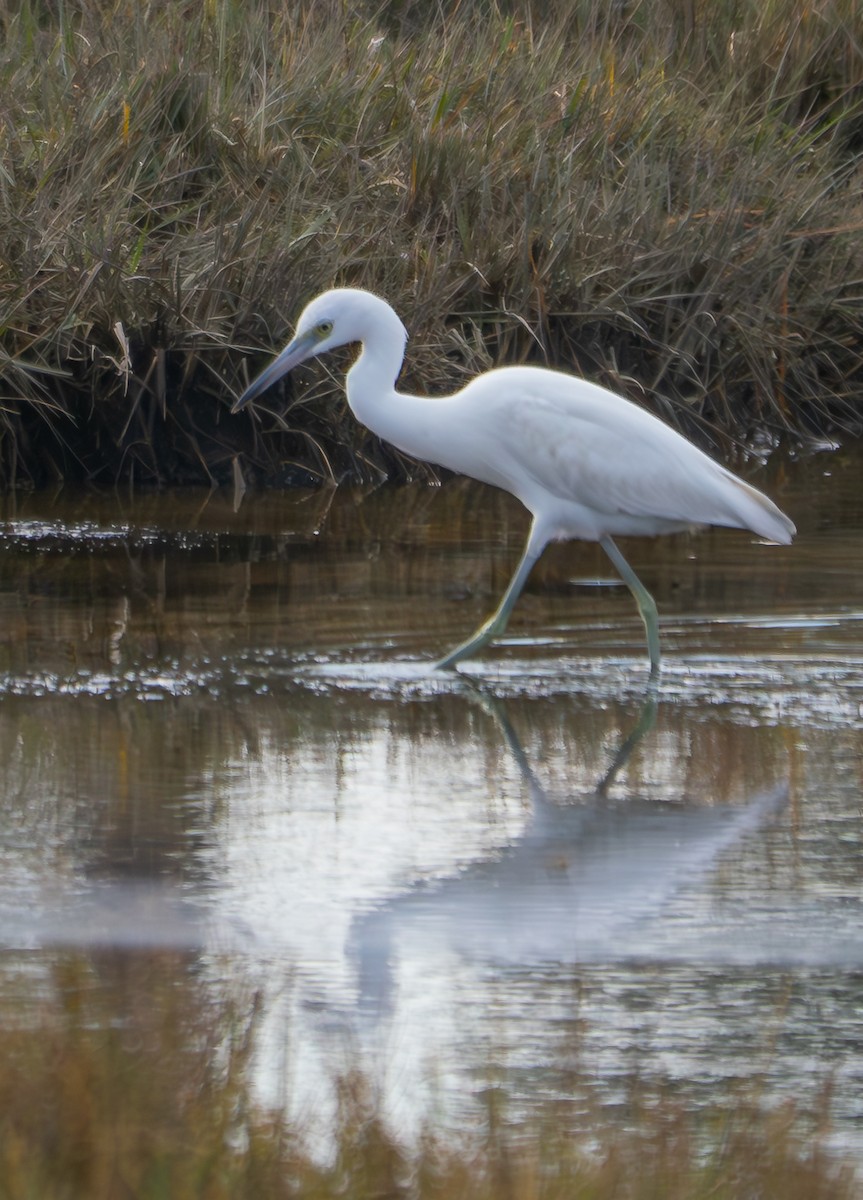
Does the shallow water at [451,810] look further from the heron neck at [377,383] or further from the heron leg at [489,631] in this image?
the heron neck at [377,383]

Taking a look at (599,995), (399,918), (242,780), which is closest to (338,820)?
(242,780)

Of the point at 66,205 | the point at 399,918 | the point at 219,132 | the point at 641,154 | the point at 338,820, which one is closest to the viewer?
the point at 399,918

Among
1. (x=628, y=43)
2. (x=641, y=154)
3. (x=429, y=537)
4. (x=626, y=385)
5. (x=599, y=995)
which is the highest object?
(x=628, y=43)

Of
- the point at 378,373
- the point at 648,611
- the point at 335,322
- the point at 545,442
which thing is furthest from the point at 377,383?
the point at 648,611

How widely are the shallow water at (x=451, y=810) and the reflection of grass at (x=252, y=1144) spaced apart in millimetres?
85

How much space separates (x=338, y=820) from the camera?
12.3 feet

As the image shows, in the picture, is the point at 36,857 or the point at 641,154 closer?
the point at 36,857

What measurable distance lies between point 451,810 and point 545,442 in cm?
178

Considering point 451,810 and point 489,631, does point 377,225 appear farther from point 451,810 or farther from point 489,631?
point 451,810

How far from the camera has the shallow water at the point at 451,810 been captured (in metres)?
2.72

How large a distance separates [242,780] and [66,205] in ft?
13.7

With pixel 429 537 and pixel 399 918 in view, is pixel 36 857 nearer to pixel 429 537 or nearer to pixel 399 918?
pixel 399 918

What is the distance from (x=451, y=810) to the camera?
3863 mm

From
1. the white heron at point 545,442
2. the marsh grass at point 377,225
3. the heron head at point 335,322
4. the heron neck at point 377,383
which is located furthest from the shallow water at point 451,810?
the marsh grass at point 377,225
